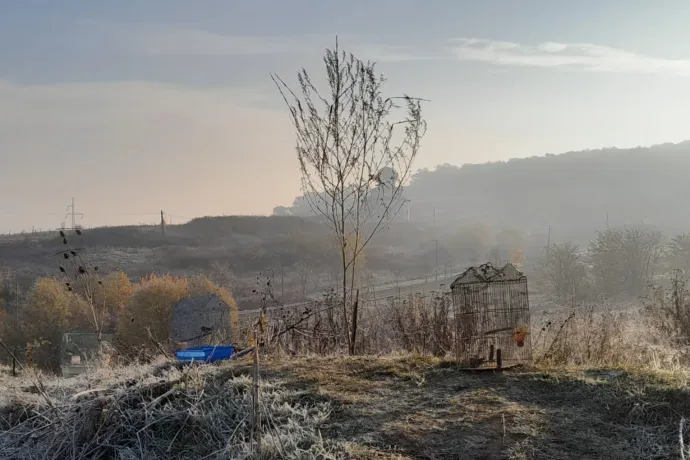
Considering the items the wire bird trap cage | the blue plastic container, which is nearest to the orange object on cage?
the wire bird trap cage

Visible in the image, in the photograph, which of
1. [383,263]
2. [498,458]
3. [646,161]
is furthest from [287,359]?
[646,161]

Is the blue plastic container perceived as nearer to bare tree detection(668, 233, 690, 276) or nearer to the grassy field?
the grassy field

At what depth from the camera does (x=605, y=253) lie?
42625 millimetres

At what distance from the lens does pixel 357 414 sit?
4000 millimetres

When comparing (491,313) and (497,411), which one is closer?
(497,411)

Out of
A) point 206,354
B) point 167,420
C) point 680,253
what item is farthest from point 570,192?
point 167,420

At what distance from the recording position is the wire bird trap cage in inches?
214

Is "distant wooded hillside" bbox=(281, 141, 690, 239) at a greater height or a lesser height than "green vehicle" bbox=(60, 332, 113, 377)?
greater

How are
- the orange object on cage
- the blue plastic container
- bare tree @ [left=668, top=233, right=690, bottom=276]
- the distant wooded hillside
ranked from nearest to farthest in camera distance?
the blue plastic container → the orange object on cage → bare tree @ [left=668, top=233, right=690, bottom=276] → the distant wooded hillside

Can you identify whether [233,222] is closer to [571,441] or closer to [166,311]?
[166,311]

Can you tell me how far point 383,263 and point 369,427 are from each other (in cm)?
6349

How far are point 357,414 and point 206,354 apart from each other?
1908 millimetres

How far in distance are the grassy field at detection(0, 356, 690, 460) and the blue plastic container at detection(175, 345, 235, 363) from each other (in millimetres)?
226

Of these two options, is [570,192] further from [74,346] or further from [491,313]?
[491,313]
